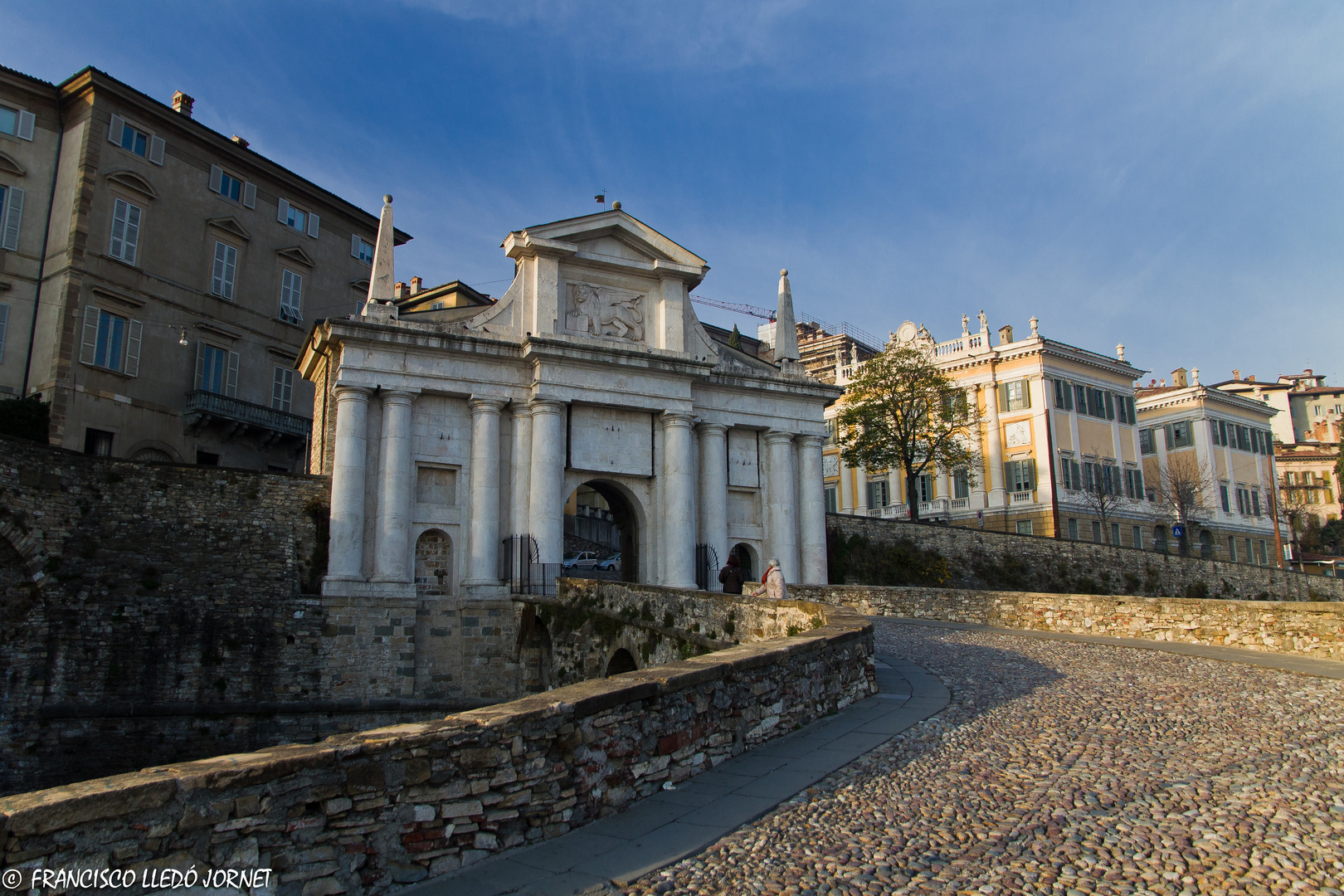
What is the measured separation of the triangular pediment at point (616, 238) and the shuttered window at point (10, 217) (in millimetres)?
16824

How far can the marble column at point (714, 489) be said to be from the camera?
2647cm

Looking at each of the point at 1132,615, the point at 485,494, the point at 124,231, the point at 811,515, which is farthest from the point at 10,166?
the point at 1132,615

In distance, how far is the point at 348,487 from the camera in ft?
71.8

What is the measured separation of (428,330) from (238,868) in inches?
776

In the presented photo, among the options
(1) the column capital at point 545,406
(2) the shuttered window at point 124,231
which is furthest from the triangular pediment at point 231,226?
(1) the column capital at point 545,406

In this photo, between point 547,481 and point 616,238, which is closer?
point 547,481

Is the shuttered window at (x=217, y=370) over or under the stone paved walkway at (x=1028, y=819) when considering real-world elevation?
Answer: over

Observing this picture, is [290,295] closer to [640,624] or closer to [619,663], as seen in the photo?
[619,663]

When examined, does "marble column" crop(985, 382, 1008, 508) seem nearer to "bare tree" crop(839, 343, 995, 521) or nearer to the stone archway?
"bare tree" crop(839, 343, 995, 521)

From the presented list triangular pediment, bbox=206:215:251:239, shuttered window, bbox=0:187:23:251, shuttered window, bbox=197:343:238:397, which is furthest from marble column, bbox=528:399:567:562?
shuttered window, bbox=0:187:23:251

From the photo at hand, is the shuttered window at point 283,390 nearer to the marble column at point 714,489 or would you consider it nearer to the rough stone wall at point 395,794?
the marble column at point 714,489

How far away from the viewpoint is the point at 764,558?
27.7 meters

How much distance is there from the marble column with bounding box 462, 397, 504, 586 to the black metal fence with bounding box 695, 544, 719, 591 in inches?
244

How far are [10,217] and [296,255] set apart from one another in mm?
9519
